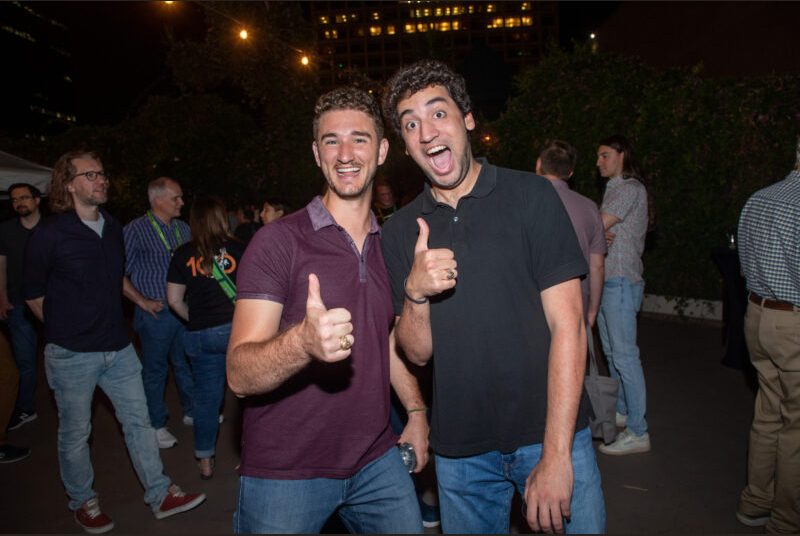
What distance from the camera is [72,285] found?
365 centimetres

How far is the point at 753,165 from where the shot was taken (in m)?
7.65

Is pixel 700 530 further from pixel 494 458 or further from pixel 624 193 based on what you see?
pixel 624 193

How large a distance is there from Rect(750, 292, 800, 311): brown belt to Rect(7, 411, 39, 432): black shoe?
20.9 feet

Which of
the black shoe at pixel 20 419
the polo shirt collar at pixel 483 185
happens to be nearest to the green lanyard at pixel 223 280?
the polo shirt collar at pixel 483 185

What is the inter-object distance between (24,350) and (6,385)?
981 millimetres

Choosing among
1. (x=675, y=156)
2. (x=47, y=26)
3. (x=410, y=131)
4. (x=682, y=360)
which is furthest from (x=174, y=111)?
(x=47, y=26)

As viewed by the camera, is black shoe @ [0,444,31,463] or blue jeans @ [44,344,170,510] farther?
black shoe @ [0,444,31,463]

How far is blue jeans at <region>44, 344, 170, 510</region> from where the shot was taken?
11.8 ft

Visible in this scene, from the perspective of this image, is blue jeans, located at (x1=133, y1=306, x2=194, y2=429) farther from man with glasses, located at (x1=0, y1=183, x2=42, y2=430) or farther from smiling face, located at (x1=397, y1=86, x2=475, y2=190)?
smiling face, located at (x1=397, y1=86, x2=475, y2=190)

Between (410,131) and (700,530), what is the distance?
9.48ft

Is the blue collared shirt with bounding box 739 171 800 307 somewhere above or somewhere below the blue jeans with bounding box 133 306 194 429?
above

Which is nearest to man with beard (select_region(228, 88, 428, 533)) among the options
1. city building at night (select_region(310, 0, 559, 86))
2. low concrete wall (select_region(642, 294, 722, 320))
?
low concrete wall (select_region(642, 294, 722, 320))

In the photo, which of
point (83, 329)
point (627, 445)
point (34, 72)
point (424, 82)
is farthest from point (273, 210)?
point (34, 72)

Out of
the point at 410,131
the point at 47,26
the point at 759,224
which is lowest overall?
the point at 759,224
